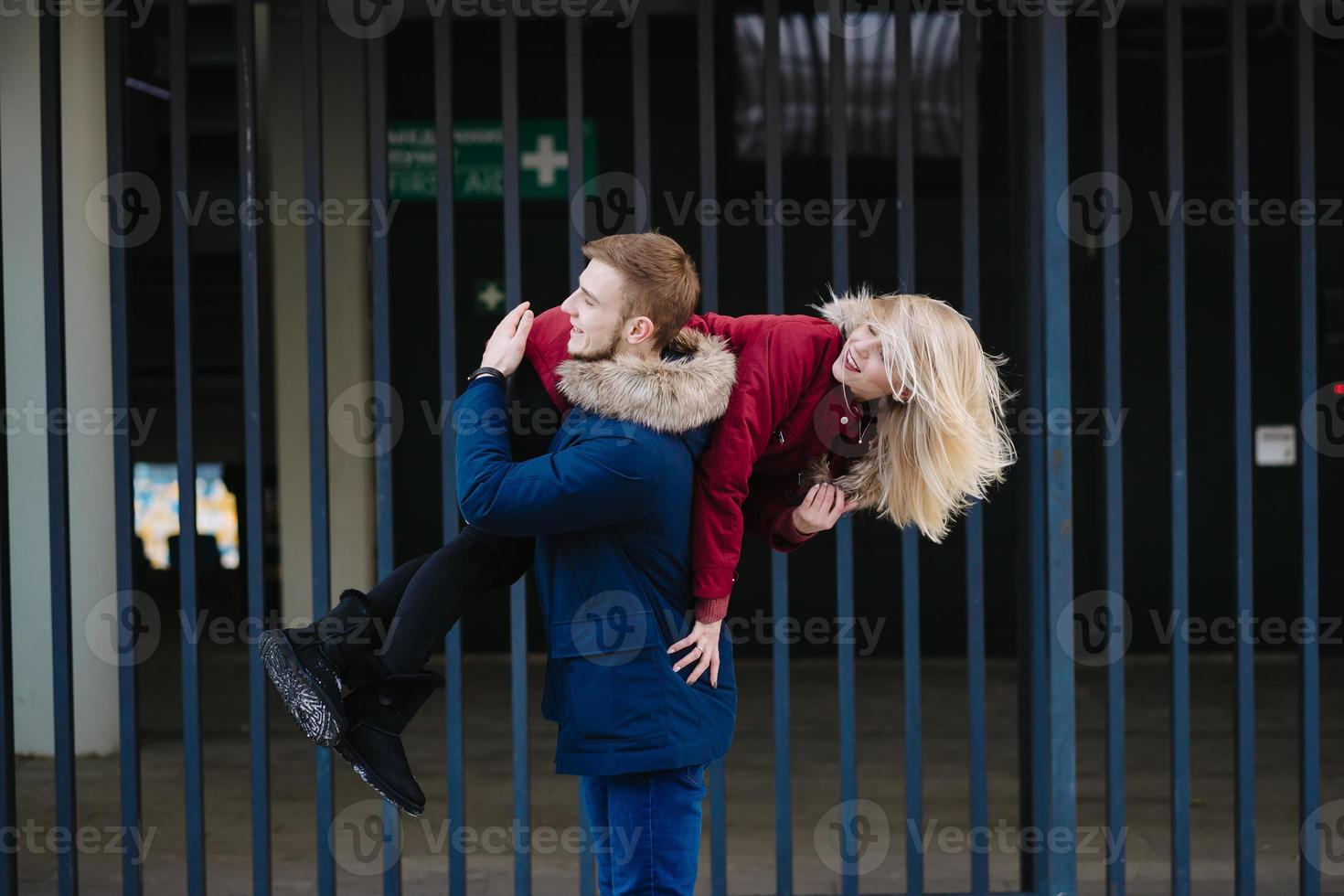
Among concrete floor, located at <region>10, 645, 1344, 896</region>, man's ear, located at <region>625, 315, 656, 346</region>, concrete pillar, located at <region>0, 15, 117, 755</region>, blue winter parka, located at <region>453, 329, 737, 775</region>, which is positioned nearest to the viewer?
blue winter parka, located at <region>453, 329, 737, 775</region>

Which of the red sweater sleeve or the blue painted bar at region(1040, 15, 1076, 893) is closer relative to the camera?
the red sweater sleeve

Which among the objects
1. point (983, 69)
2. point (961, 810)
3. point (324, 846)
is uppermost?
point (983, 69)

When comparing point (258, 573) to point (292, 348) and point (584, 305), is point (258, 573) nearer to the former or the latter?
point (584, 305)

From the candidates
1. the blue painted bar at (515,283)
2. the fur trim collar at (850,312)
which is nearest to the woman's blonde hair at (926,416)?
the fur trim collar at (850,312)

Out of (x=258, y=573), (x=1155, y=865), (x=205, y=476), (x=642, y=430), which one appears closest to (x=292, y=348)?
(x=205, y=476)

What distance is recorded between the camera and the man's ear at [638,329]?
8.73 ft

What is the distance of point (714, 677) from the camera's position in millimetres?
2787

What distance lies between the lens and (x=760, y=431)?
2.77m

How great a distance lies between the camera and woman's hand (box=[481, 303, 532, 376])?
2.71 m

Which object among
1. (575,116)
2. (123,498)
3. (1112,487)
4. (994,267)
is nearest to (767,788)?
(1112,487)

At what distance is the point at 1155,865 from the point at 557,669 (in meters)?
3.27

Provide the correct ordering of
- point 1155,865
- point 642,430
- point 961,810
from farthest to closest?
1. point 961,810
2. point 1155,865
3. point 642,430

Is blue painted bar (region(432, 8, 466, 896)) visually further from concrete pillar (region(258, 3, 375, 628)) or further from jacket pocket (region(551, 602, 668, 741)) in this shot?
concrete pillar (region(258, 3, 375, 628))

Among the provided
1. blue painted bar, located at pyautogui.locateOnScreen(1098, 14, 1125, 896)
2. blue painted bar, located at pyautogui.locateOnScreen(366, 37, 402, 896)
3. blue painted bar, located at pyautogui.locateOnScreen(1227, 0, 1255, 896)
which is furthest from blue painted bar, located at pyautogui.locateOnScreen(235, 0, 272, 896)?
blue painted bar, located at pyautogui.locateOnScreen(1227, 0, 1255, 896)
